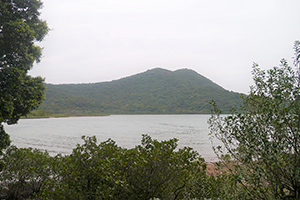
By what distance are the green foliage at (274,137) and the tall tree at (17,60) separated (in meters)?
6.07

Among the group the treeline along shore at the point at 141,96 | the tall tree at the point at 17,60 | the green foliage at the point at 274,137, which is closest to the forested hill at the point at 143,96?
the treeline along shore at the point at 141,96

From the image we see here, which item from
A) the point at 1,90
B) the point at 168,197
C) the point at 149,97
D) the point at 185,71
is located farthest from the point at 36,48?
the point at 185,71

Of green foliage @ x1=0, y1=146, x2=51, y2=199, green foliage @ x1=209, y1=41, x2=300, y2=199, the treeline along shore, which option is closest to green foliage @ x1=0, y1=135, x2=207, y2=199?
green foliage @ x1=209, y1=41, x2=300, y2=199

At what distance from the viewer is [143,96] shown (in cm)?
13712

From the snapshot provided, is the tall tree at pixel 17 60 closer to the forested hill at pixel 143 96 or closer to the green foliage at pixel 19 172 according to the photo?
the green foliage at pixel 19 172

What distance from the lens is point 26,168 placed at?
585cm

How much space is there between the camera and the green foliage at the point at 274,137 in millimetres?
2391

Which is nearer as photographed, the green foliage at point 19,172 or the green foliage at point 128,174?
the green foliage at point 128,174

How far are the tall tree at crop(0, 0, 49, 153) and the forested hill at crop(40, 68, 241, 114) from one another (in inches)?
3413

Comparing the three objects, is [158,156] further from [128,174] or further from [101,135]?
[101,135]

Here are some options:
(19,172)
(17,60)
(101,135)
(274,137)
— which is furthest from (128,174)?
(101,135)

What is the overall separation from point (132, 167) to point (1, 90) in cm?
496

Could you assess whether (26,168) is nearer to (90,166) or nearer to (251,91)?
(90,166)

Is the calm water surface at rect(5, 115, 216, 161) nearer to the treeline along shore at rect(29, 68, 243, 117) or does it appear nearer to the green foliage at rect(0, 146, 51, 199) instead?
the green foliage at rect(0, 146, 51, 199)
